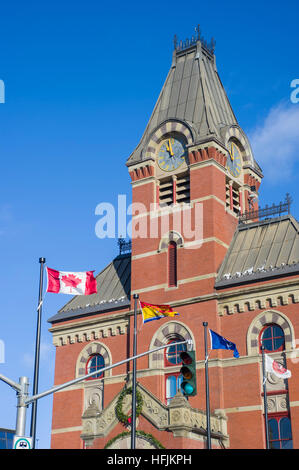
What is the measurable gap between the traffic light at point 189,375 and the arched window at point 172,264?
66.8 ft

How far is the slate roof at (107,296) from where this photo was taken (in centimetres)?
4284

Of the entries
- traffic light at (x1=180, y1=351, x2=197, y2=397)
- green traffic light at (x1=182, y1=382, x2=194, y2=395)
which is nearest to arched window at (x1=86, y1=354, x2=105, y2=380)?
traffic light at (x1=180, y1=351, x2=197, y2=397)

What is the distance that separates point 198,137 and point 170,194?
3.89 meters

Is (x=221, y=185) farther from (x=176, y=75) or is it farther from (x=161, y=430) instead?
(x=161, y=430)

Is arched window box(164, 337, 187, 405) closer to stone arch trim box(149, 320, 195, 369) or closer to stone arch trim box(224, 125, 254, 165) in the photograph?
stone arch trim box(149, 320, 195, 369)

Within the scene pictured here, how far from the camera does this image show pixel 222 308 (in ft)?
124

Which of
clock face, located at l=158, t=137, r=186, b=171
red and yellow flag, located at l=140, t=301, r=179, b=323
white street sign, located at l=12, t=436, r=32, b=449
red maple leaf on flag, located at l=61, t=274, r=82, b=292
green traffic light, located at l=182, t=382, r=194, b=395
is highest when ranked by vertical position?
clock face, located at l=158, t=137, r=186, b=171

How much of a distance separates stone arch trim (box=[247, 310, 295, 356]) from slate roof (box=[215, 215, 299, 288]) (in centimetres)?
203

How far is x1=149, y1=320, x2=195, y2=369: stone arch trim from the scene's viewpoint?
38.5 metres

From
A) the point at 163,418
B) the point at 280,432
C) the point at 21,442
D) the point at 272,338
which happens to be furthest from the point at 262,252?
the point at 21,442

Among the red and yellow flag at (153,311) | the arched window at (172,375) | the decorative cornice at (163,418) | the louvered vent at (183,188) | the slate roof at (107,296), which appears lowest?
the decorative cornice at (163,418)

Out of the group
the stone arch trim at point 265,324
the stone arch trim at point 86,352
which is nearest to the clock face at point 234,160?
the stone arch trim at point 265,324

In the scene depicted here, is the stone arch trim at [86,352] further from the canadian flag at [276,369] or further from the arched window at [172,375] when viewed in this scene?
the canadian flag at [276,369]
